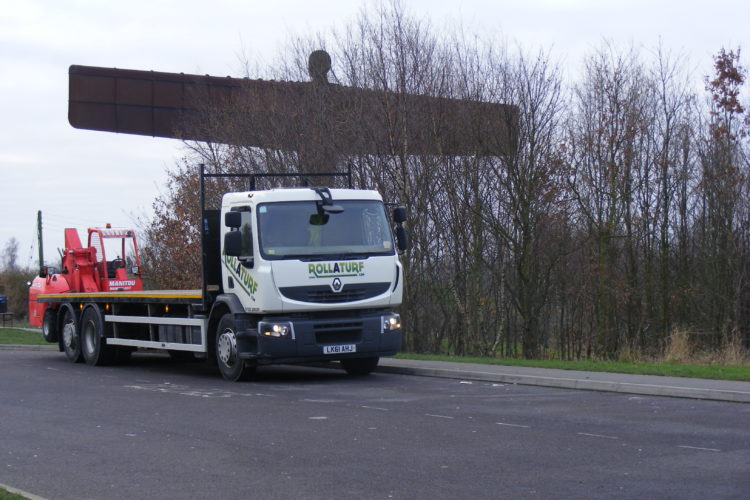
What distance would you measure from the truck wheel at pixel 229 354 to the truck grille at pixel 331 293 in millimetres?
1292

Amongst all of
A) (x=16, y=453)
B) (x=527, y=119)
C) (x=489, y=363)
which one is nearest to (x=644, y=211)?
(x=527, y=119)

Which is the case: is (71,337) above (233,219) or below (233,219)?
below

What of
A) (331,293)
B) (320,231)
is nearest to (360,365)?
(331,293)

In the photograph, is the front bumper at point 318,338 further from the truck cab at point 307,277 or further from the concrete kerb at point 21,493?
the concrete kerb at point 21,493

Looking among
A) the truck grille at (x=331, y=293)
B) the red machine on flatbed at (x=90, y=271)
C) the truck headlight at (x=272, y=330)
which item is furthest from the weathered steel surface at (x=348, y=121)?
the truck headlight at (x=272, y=330)

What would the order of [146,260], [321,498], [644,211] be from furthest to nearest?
[146,260]
[644,211]
[321,498]

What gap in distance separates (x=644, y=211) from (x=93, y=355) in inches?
584

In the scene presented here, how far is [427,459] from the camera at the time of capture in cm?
970

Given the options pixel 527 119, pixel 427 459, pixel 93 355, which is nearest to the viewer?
pixel 427 459

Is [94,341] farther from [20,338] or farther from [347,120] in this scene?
[20,338]

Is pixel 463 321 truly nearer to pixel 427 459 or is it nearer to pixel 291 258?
pixel 291 258

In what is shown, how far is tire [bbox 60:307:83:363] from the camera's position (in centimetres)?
2378

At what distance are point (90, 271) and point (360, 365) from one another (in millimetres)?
12464

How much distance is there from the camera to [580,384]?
15.9m
